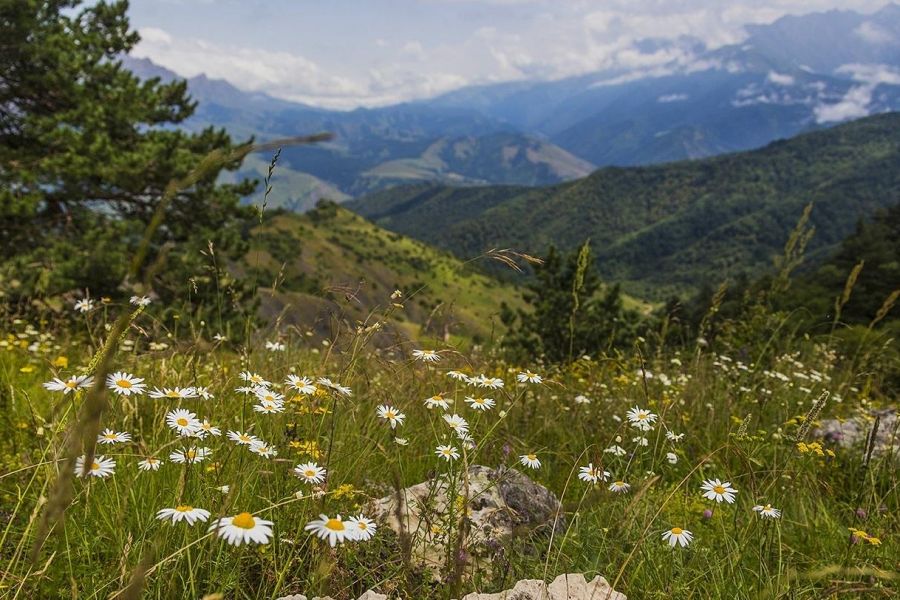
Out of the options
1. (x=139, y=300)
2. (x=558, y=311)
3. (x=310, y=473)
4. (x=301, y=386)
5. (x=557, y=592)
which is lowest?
(x=558, y=311)

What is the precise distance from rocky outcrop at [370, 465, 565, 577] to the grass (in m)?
0.08

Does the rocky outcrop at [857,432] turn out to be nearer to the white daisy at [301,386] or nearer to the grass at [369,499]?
the grass at [369,499]

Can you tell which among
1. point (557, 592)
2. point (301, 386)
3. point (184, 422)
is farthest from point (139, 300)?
point (557, 592)

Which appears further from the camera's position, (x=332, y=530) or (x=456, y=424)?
(x=456, y=424)

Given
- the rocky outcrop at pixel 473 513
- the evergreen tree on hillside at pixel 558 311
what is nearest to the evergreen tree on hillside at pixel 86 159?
the evergreen tree on hillside at pixel 558 311

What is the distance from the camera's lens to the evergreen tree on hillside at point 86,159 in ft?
54.1

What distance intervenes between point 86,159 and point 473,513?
60.8 feet

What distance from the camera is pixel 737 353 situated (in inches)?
333

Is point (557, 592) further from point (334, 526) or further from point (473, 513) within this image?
point (334, 526)

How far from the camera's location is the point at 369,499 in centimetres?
285

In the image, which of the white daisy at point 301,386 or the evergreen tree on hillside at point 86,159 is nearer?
the white daisy at point 301,386

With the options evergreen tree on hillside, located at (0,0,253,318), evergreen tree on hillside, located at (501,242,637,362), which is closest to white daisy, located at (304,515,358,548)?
evergreen tree on hillside, located at (0,0,253,318)

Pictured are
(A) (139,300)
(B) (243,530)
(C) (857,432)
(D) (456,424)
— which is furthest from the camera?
(C) (857,432)

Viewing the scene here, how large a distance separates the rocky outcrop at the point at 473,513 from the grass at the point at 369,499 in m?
0.08
